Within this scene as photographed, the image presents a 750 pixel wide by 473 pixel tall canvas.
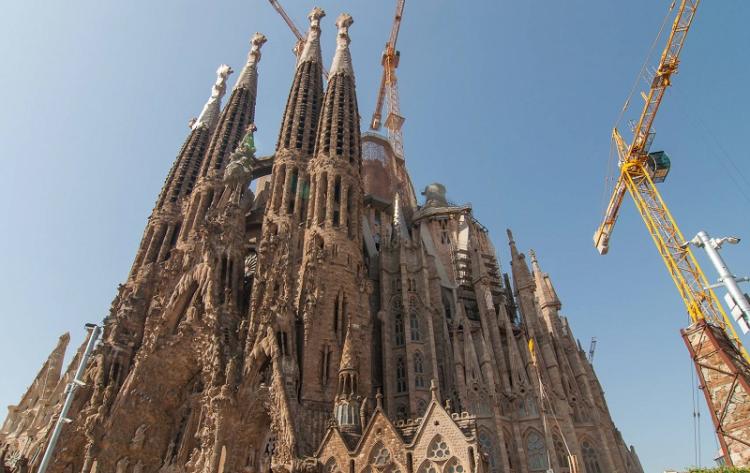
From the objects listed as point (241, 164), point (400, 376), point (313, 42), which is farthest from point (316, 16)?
point (400, 376)

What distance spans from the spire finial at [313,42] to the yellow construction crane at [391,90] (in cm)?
1584

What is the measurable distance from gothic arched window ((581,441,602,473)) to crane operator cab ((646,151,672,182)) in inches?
753

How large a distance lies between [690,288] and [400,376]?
57.0 feet

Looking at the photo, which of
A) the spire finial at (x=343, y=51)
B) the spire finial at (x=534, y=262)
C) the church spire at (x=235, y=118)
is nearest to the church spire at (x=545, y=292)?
the spire finial at (x=534, y=262)

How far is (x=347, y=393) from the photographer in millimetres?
20812

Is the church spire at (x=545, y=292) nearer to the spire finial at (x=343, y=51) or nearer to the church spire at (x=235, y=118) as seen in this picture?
the spire finial at (x=343, y=51)

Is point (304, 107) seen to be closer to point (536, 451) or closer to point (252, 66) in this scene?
point (252, 66)

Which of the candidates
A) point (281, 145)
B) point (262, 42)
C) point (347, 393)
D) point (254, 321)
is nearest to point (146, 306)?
point (254, 321)

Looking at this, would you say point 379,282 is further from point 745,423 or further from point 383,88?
point 383,88

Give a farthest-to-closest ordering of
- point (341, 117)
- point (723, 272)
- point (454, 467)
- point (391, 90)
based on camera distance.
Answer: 1. point (391, 90)
2. point (341, 117)
3. point (454, 467)
4. point (723, 272)

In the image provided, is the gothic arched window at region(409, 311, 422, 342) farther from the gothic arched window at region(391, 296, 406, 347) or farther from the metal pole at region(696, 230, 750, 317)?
the metal pole at region(696, 230, 750, 317)

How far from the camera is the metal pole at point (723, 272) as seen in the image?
888cm

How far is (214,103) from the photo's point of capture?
161 feet

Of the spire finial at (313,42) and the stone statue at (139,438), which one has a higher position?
the spire finial at (313,42)
